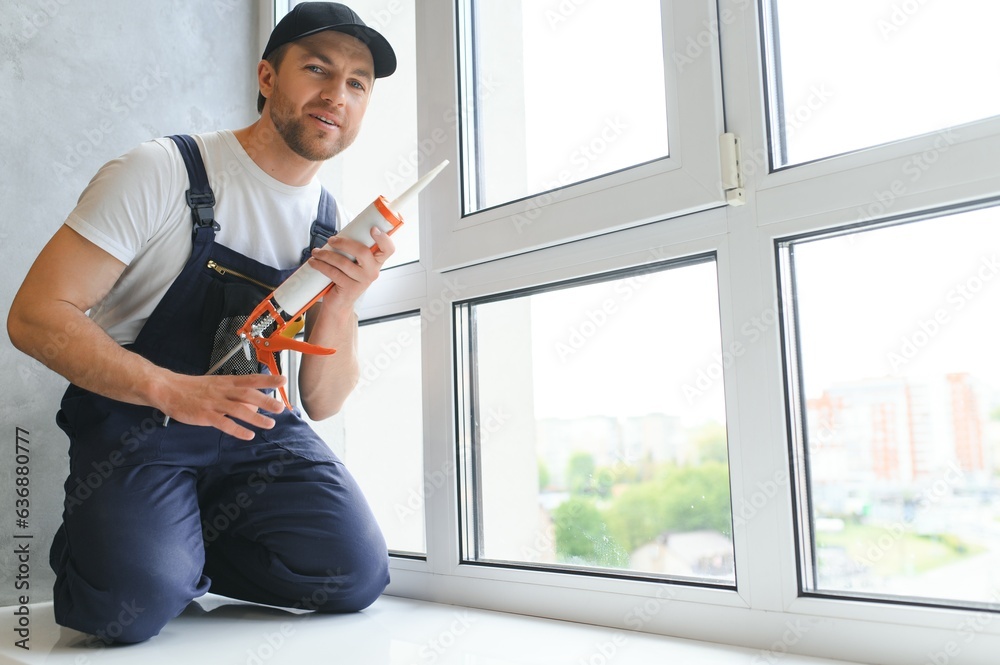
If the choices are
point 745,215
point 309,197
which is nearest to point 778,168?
point 745,215

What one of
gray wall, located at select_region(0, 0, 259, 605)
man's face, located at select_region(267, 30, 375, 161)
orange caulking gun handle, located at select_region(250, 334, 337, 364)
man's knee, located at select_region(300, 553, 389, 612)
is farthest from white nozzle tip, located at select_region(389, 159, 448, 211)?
gray wall, located at select_region(0, 0, 259, 605)

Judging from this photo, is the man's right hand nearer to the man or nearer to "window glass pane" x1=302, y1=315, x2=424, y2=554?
the man

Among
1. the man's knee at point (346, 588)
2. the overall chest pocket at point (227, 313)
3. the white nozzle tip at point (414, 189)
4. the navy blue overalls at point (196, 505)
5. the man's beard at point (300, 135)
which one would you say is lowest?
the man's knee at point (346, 588)

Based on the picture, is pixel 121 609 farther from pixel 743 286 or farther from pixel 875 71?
pixel 875 71

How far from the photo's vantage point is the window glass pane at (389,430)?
1731mm

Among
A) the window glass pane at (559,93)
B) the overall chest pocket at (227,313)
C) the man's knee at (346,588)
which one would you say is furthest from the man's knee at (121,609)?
the window glass pane at (559,93)

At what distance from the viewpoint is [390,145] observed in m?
1.87

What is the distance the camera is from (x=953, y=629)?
36.3 inches

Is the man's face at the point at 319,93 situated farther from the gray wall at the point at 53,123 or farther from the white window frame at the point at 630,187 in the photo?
the gray wall at the point at 53,123

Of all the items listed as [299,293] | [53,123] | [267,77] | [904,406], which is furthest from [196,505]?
[904,406]

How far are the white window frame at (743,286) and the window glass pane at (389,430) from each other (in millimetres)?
200

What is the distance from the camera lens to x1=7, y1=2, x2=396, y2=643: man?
1.20 meters

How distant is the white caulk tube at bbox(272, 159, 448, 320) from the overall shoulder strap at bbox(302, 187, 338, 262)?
27cm

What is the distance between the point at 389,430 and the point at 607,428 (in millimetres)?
658
